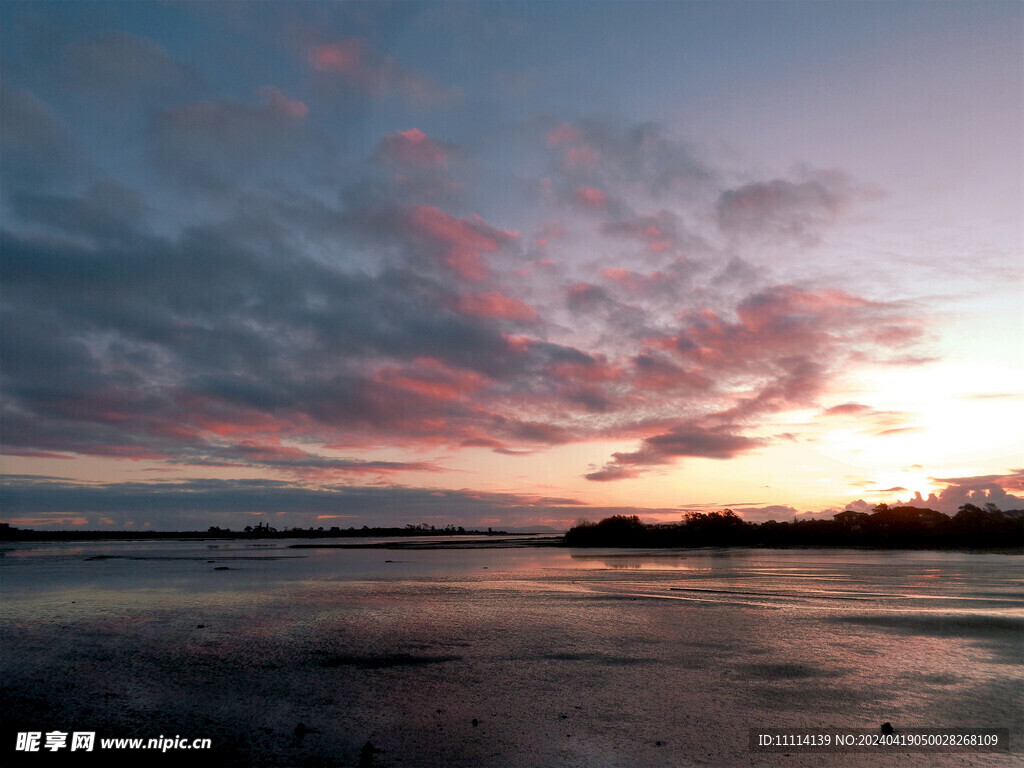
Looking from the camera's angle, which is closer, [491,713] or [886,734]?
[886,734]

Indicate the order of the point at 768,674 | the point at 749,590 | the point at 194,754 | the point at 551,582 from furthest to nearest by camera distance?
1. the point at 551,582
2. the point at 749,590
3. the point at 768,674
4. the point at 194,754

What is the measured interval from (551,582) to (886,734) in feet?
89.8

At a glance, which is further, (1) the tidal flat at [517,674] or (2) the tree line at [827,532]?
(2) the tree line at [827,532]

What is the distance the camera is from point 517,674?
46.9 ft

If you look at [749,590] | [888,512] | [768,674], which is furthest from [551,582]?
[888,512]

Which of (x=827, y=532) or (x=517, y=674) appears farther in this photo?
(x=827, y=532)

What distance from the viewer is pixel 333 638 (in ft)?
63.4

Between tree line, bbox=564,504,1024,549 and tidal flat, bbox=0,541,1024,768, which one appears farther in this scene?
tree line, bbox=564,504,1024,549

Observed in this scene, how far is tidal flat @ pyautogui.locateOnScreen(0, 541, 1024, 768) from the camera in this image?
397 inches

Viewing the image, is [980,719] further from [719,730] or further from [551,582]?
[551,582]

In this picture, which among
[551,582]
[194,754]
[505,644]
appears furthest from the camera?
Result: [551,582]

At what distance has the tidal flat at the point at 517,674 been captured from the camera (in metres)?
10.1

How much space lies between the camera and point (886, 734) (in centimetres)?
1028

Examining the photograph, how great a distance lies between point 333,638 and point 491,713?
31.5ft
